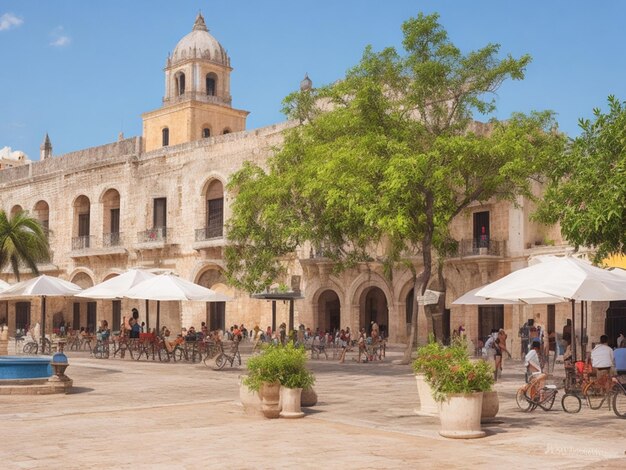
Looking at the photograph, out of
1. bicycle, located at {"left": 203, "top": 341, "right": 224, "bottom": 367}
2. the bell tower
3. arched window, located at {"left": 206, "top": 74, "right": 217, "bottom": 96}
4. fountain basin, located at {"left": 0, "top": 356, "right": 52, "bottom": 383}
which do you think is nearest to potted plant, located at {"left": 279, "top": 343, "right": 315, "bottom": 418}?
fountain basin, located at {"left": 0, "top": 356, "right": 52, "bottom": 383}

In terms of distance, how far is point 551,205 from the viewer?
12.4 meters

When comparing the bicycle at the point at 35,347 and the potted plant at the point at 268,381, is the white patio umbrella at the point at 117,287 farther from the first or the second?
the potted plant at the point at 268,381

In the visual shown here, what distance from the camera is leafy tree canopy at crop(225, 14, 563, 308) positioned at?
19.2m

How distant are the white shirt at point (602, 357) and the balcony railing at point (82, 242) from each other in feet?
99.2

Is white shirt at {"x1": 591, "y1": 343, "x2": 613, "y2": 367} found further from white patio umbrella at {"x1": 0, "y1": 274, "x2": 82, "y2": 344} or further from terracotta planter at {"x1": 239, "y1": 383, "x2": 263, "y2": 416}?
white patio umbrella at {"x1": 0, "y1": 274, "x2": 82, "y2": 344}

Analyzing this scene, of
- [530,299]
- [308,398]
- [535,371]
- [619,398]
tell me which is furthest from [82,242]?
[619,398]

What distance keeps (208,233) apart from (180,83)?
42.3 ft

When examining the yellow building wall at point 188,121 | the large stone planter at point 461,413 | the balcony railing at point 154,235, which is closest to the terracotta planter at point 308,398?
the large stone planter at point 461,413

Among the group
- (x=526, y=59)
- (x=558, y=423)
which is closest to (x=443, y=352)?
(x=558, y=423)

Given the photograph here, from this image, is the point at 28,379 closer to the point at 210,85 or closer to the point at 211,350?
the point at 211,350

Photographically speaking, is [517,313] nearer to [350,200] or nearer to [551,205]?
[350,200]

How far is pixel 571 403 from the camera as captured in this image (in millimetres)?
12180

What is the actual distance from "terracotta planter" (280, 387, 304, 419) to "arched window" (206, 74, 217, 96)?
3479 cm

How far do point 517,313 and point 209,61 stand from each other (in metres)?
23.6
